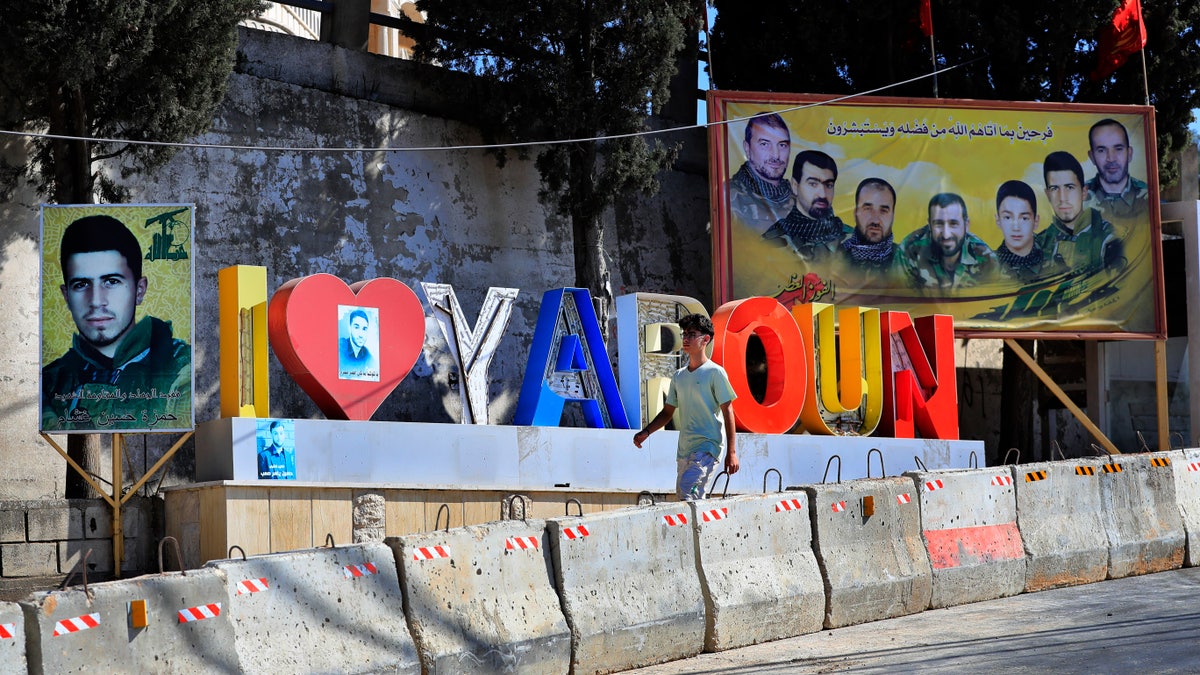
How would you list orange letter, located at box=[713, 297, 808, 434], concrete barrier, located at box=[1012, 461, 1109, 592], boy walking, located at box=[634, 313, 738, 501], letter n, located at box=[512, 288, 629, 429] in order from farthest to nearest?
orange letter, located at box=[713, 297, 808, 434] → letter n, located at box=[512, 288, 629, 429] → concrete barrier, located at box=[1012, 461, 1109, 592] → boy walking, located at box=[634, 313, 738, 501]

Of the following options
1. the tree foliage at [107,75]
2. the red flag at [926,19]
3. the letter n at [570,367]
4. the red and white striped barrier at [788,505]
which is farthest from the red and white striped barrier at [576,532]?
the red flag at [926,19]

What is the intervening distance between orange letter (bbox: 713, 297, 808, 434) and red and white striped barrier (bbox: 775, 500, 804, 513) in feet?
22.8

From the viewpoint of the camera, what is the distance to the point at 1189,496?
41.7ft

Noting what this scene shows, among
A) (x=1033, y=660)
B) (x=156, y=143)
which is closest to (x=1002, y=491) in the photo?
(x=1033, y=660)

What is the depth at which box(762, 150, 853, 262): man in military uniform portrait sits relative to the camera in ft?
65.4

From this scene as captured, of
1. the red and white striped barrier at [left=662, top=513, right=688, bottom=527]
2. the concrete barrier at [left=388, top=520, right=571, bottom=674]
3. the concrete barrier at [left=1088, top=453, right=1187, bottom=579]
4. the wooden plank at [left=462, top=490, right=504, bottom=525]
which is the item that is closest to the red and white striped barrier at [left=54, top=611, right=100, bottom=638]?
the concrete barrier at [left=388, top=520, right=571, bottom=674]

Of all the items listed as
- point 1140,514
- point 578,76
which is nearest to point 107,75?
point 578,76

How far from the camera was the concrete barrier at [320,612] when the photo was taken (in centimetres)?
693

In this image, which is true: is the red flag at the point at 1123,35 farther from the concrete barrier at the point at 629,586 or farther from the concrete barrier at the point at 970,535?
Answer: the concrete barrier at the point at 629,586

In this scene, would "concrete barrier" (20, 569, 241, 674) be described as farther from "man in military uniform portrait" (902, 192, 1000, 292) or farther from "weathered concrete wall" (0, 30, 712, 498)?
"man in military uniform portrait" (902, 192, 1000, 292)

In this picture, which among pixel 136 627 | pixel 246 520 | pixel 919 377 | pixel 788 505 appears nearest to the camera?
pixel 136 627

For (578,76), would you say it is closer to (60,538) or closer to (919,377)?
(919,377)

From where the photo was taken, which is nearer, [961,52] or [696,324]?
[696,324]

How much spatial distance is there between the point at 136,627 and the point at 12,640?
1.90 ft
